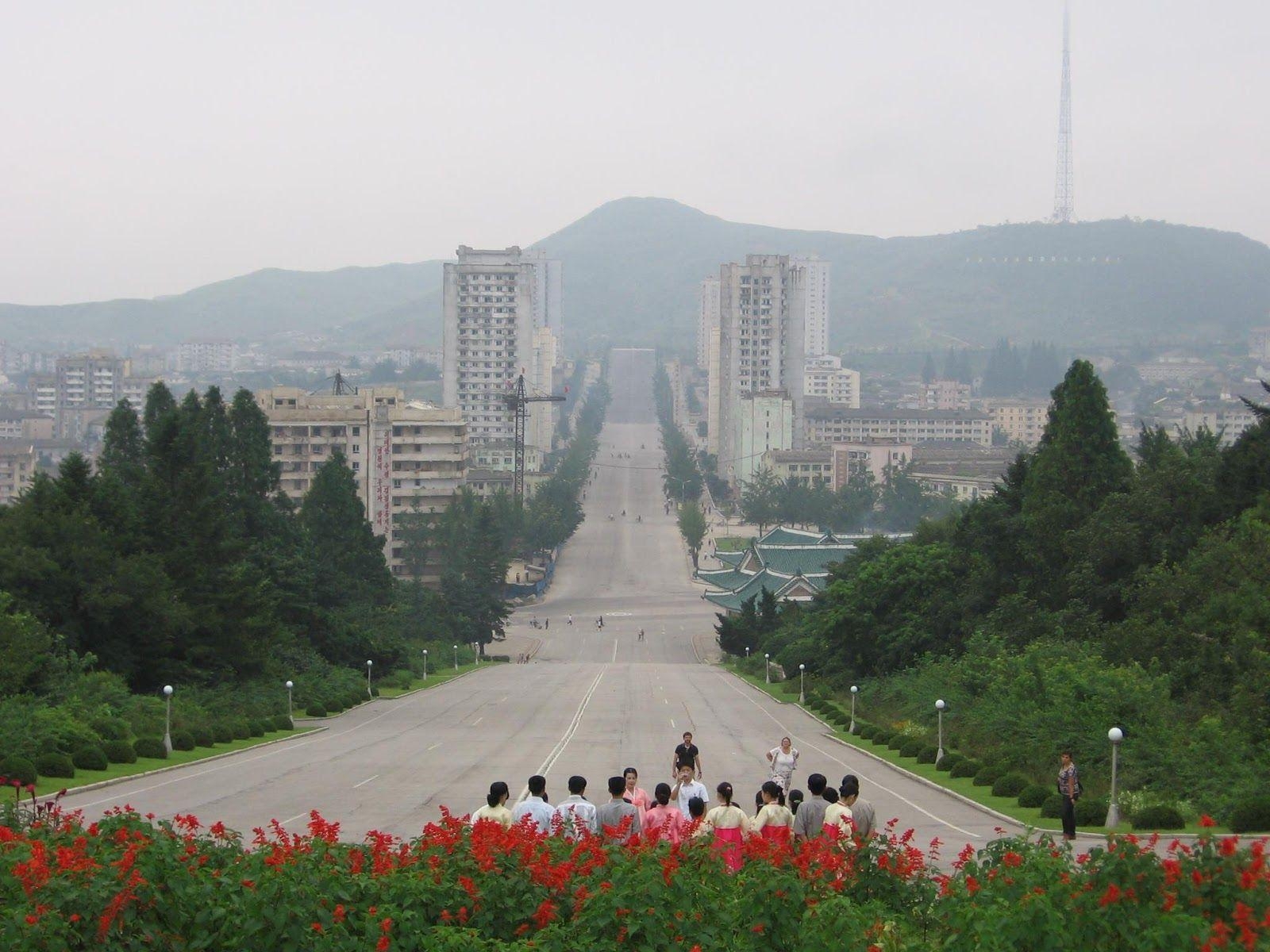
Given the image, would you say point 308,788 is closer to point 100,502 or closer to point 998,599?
point 100,502

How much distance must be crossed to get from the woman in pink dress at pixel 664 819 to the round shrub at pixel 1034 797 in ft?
40.6

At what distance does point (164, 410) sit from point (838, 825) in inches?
1958

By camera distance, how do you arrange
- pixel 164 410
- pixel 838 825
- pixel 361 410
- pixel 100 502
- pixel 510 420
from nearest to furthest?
pixel 838 825 → pixel 100 502 → pixel 164 410 → pixel 361 410 → pixel 510 420

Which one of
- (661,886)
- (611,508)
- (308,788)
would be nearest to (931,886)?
(661,886)

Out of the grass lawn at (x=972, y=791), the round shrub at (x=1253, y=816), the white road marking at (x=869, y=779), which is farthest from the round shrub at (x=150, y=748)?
the round shrub at (x=1253, y=816)

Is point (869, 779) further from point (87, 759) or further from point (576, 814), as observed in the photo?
point (576, 814)

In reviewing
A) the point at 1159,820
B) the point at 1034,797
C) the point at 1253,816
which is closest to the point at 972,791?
the point at 1034,797

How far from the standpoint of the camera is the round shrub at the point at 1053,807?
25.9 meters

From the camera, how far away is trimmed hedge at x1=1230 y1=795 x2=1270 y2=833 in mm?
22438

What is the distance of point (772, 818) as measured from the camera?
14969 millimetres

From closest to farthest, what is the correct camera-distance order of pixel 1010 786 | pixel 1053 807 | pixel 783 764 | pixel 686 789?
pixel 686 789
pixel 783 764
pixel 1053 807
pixel 1010 786

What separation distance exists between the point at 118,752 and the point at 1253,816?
2107 cm

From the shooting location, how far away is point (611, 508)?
A: 160125mm

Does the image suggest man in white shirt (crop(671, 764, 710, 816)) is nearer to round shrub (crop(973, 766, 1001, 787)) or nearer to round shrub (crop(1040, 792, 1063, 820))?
round shrub (crop(1040, 792, 1063, 820))
